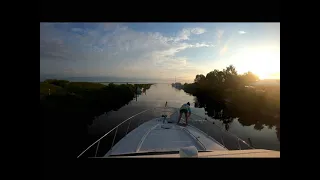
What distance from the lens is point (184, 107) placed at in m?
4.91

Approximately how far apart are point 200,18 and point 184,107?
380 centimetres

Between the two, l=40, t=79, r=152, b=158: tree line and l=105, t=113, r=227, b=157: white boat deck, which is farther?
l=40, t=79, r=152, b=158: tree line

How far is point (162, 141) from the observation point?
12.3ft

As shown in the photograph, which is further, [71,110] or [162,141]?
[71,110]

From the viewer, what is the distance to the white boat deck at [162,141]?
11.3ft

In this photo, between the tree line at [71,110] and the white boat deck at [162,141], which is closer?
the white boat deck at [162,141]

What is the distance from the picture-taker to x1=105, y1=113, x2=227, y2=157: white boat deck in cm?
345
